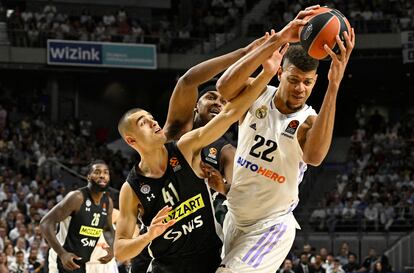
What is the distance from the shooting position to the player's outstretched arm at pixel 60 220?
878 cm

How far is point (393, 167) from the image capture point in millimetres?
23641

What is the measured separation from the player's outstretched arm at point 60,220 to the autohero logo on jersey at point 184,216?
3.69 meters

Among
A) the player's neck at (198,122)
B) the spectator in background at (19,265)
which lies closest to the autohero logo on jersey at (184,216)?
the player's neck at (198,122)

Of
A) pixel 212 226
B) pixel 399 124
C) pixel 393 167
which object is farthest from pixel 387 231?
pixel 212 226

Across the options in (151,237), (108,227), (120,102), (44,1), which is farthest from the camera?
(120,102)

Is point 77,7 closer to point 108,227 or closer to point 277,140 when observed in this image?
point 108,227

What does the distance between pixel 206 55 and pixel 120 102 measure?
565 cm

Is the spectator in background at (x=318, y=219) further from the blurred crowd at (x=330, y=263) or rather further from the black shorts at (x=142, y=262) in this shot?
the black shorts at (x=142, y=262)

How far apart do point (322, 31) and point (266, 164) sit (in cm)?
98

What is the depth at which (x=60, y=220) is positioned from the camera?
9312 mm

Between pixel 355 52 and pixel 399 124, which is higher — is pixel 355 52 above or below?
above

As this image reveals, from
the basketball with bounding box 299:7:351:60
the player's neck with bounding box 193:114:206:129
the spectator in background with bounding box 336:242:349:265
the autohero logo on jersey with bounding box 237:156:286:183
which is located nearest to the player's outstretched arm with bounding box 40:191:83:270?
the player's neck with bounding box 193:114:206:129

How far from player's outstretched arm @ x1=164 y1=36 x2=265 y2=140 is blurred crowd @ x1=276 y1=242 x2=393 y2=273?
407 inches

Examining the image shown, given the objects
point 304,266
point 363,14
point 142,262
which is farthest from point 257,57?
point 363,14
